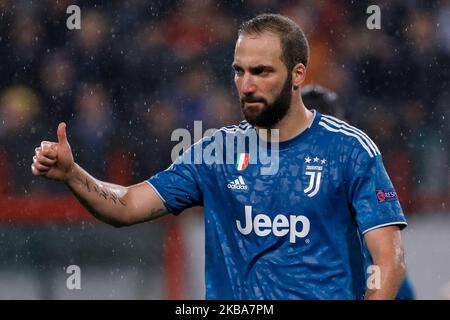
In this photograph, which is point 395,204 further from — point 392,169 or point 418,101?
point 418,101

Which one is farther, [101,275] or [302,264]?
[101,275]

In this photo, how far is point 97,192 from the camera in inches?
173

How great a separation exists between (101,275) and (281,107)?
346cm

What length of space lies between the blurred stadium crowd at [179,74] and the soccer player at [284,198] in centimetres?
386

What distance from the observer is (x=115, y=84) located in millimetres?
9070

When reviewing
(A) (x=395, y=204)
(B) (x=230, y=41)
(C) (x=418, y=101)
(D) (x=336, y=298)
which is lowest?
(D) (x=336, y=298)

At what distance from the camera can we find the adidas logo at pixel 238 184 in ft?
14.6

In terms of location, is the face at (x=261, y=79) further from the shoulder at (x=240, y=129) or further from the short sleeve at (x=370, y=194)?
the short sleeve at (x=370, y=194)

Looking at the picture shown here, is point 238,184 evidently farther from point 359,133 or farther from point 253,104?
point 359,133

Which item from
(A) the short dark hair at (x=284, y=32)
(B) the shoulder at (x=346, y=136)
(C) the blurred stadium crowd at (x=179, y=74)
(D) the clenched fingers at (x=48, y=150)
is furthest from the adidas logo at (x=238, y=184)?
(C) the blurred stadium crowd at (x=179, y=74)

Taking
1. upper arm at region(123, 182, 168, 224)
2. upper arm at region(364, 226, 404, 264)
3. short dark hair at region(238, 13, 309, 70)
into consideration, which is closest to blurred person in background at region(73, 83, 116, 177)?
upper arm at region(123, 182, 168, 224)

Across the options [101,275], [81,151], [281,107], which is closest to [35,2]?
[81,151]

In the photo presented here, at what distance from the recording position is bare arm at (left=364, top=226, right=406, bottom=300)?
13.4 ft

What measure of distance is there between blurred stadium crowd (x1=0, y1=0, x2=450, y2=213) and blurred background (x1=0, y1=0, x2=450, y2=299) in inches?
0.5
